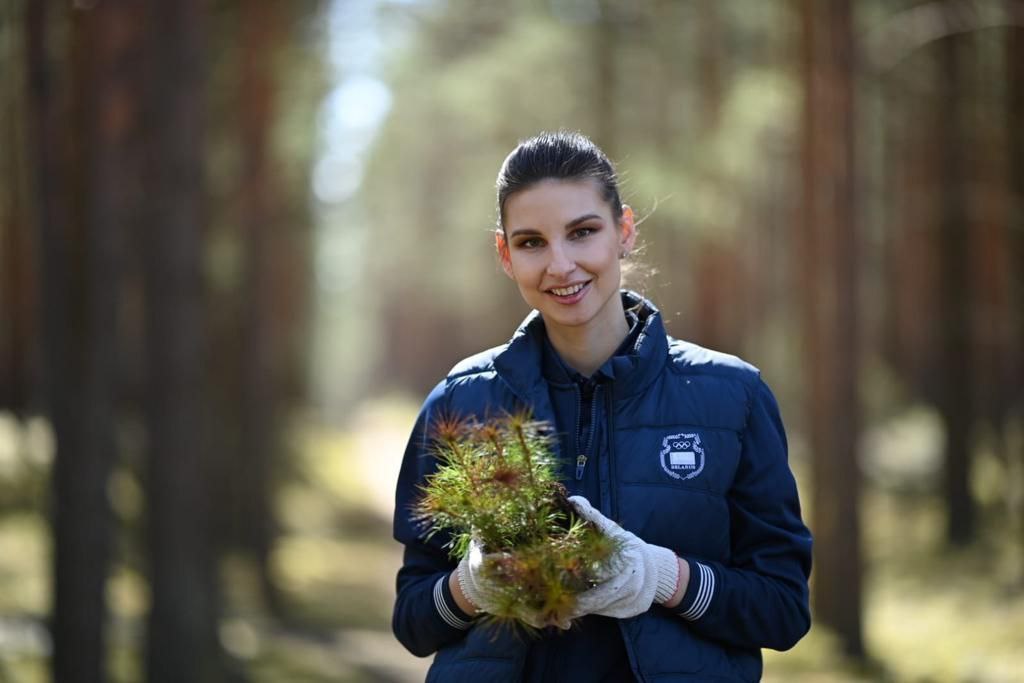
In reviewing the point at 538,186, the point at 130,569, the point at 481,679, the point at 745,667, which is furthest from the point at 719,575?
the point at 130,569

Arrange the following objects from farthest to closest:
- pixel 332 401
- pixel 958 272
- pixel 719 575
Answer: pixel 332 401
pixel 958 272
pixel 719 575

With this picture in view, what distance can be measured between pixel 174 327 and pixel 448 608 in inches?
314

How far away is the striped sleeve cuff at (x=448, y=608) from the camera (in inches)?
113

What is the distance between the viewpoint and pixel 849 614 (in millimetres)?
11594

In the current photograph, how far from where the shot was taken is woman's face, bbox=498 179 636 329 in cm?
296

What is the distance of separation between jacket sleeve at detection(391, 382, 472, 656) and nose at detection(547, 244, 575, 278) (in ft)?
1.47

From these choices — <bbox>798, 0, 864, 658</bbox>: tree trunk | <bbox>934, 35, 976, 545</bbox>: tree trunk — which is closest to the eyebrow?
<bbox>798, 0, 864, 658</bbox>: tree trunk

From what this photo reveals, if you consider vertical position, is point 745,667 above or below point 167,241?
below

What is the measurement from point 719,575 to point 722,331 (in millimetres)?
19076

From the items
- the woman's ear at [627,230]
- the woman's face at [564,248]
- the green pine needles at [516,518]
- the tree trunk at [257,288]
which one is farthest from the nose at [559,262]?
the tree trunk at [257,288]

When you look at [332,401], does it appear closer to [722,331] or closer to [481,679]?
[722,331]

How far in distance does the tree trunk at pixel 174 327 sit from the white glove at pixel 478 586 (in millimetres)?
8062

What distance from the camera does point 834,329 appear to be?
11.8 metres

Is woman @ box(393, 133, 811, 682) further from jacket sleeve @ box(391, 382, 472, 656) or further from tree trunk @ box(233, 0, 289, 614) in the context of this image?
tree trunk @ box(233, 0, 289, 614)
